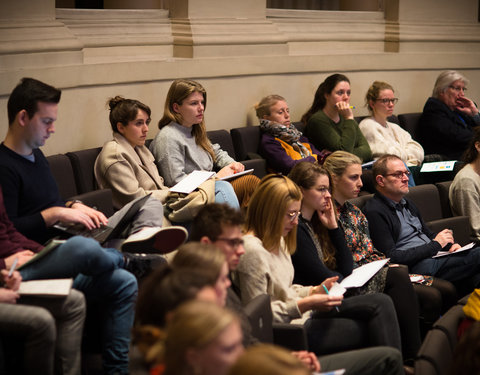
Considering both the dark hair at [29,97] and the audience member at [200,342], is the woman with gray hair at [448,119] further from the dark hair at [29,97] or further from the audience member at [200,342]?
the audience member at [200,342]

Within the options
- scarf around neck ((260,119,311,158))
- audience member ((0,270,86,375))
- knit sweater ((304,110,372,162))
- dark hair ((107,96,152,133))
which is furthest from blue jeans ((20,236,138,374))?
knit sweater ((304,110,372,162))

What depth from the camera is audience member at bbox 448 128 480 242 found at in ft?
15.3

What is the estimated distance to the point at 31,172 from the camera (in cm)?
321

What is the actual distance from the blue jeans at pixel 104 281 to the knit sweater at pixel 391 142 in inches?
137

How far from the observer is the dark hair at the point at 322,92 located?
588 centimetres

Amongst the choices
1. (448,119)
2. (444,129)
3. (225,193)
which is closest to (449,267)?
(225,193)

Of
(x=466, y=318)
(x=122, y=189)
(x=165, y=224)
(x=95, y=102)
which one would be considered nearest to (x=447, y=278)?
(x=466, y=318)

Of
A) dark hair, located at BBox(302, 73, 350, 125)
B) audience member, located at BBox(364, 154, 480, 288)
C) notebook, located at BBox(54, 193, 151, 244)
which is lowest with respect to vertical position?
audience member, located at BBox(364, 154, 480, 288)

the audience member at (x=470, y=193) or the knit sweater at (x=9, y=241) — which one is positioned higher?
the knit sweater at (x=9, y=241)

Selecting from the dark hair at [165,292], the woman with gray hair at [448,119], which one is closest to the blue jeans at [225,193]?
the dark hair at [165,292]

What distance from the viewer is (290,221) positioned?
10.3 ft

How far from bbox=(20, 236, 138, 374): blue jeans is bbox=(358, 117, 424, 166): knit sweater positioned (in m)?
3.48

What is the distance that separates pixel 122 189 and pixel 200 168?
0.74 metres

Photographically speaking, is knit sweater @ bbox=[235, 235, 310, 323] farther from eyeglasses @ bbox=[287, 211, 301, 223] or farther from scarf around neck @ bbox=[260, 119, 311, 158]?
scarf around neck @ bbox=[260, 119, 311, 158]
